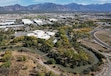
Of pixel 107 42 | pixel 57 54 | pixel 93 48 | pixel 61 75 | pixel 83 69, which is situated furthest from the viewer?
pixel 107 42

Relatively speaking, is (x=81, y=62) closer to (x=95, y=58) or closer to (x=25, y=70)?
(x=95, y=58)

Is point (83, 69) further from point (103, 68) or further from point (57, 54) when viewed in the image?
point (57, 54)

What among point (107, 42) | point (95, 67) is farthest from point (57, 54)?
point (107, 42)

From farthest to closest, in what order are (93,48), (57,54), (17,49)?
(93,48), (17,49), (57,54)

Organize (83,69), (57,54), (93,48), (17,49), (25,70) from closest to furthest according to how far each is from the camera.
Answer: (25,70) < (83,69) < (57,54) < (17,49) < (93,48)

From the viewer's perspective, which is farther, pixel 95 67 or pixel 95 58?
pixel 95 58

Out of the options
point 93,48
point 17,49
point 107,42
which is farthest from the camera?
point 107,42

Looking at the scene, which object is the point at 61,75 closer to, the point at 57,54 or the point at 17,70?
the point at 17,70

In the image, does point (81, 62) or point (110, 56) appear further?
point (110, 56)

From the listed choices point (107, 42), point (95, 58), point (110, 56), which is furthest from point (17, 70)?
point (107, 42)
